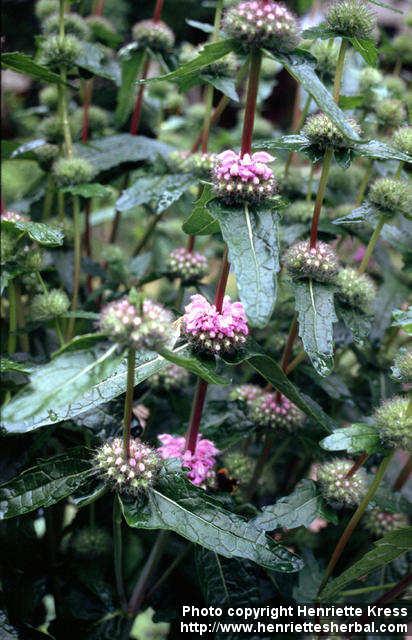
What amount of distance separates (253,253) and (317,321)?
19cm

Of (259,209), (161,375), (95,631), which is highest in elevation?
(259,209)

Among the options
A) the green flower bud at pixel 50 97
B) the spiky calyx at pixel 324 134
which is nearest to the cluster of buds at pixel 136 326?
the spiky calyx at pixel 324 134

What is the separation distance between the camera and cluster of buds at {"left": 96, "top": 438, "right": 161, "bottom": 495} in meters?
0.89

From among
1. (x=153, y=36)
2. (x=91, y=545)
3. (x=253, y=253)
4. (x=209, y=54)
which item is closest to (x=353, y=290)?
(x=253, y=253)

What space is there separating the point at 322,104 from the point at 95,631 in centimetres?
97

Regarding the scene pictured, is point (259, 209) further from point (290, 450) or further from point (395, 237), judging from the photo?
point (290, 450)

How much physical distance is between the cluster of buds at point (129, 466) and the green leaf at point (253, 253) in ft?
0.85

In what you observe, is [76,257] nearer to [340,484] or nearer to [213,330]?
[213,330]

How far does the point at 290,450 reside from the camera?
1474 millimetres

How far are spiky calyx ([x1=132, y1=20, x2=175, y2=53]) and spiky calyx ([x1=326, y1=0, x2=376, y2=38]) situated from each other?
66 cm

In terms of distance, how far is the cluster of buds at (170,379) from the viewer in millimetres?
1394

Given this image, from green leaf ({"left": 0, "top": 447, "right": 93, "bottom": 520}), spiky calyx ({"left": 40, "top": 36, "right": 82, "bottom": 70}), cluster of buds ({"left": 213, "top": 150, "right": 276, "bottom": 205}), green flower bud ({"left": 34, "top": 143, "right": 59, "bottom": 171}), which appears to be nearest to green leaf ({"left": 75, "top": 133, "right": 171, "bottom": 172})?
green flower bud ({"left": 34, "top": 143, "right": 59, "bottom": 171})

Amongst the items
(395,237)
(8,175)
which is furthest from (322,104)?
(8,175)

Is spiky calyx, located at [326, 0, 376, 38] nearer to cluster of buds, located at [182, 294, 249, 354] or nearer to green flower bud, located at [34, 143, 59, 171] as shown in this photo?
cluster of buds, located at [182, 294, 249, 354]
